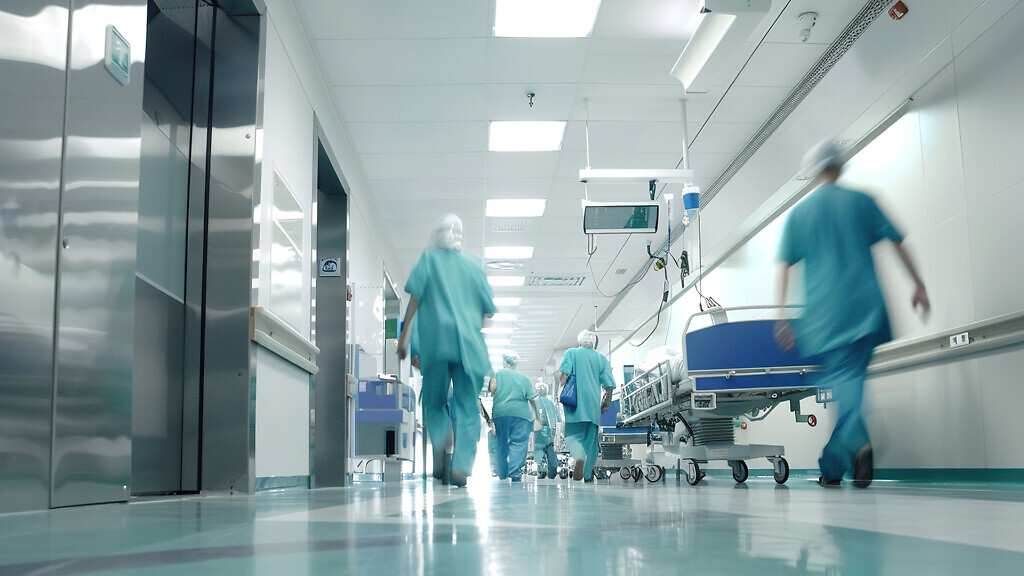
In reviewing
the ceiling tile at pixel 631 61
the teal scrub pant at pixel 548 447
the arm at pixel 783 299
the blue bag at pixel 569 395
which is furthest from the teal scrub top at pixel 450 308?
the teal scrub pant at pixel 548 447

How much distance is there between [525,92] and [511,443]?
412 cm

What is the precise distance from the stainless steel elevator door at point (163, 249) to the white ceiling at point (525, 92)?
137 cm

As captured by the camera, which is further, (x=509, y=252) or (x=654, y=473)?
(x=509, y=252)

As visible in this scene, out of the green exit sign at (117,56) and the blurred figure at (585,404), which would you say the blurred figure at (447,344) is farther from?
the blurred figure at (585,404)

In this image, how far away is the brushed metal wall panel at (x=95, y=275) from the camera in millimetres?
2178

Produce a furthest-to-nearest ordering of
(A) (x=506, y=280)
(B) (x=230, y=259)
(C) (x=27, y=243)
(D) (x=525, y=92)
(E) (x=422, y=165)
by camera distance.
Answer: (A) (x=506, y=280), (E) (x=422, y=165), (D) (x=525, y=92), (B) (x=230, y=259), (C) (x=27, y=243)

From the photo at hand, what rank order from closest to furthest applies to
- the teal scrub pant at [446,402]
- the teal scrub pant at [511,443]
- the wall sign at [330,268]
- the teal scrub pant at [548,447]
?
the teal scrub pant at [446,402]
the wall sign at [330,268]
the teal scrub pant at [511,443]
the teal scrub pant at [548,447]

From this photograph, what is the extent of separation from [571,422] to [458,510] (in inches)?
214

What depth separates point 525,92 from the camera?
6.82 meters

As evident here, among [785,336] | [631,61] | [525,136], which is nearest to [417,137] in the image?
[525,136]

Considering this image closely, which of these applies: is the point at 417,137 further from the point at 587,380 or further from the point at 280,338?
the point at 280,338

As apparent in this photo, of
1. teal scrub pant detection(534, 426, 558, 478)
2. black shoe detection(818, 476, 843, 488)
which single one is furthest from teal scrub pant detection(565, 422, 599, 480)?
teal scrub pant detection(534, 426, 558, 478)

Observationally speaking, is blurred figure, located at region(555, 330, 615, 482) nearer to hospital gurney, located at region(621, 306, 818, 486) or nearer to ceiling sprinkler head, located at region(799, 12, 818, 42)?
hospital gurney, located at region(621, 306, 818, 486)

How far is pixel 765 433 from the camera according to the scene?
8.90 meters
